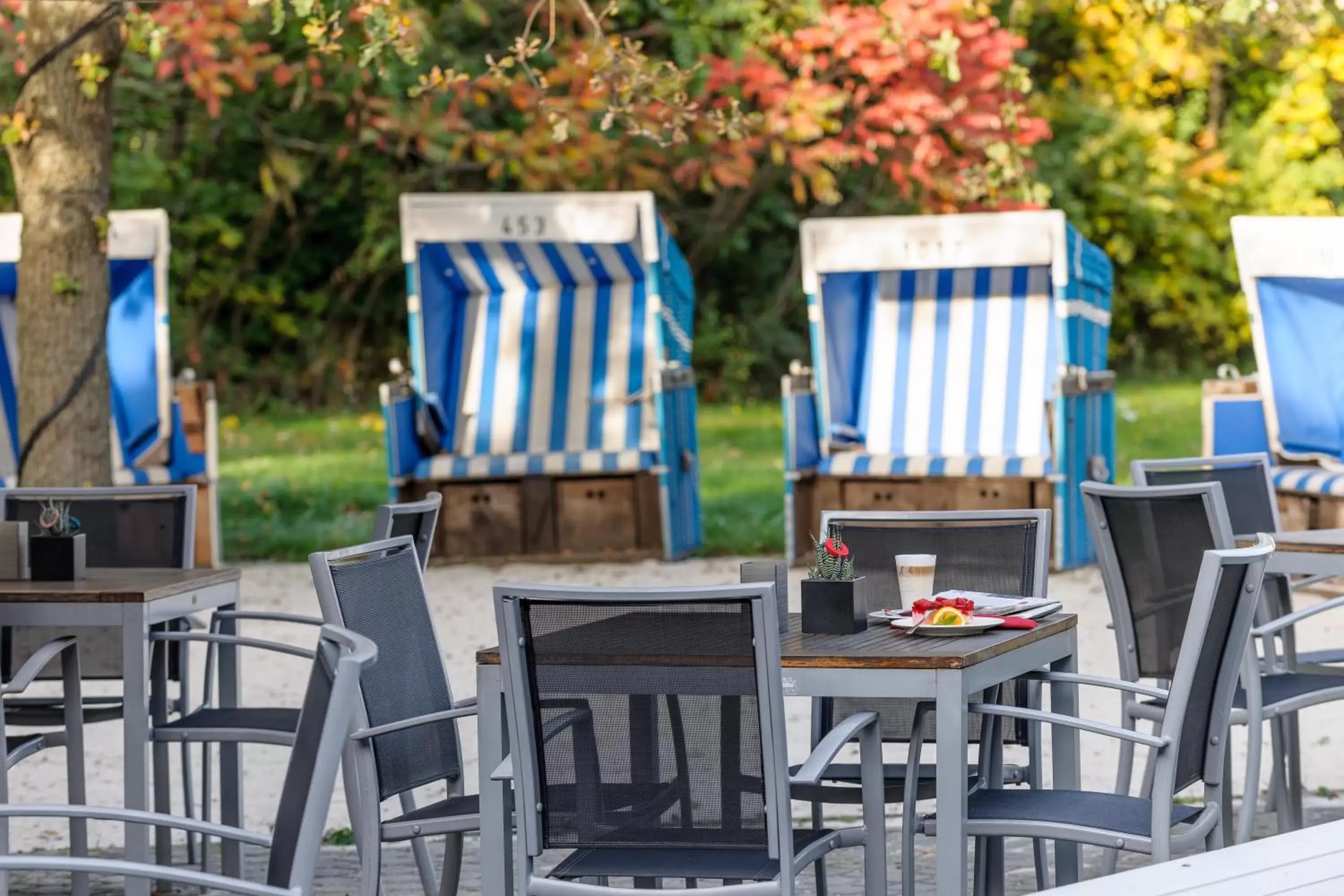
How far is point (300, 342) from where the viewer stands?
2084cm

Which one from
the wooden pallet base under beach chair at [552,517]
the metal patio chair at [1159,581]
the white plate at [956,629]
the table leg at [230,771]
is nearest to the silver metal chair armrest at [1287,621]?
the metal patio chair at [1159,581]

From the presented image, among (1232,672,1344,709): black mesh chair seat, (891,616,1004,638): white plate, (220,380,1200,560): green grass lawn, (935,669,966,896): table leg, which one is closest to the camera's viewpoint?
(935,669,966,896): table leg

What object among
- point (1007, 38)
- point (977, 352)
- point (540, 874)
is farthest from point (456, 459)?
point (540, 874)

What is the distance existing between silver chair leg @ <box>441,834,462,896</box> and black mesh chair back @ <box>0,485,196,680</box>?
1.61m

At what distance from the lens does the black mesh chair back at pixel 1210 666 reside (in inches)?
133

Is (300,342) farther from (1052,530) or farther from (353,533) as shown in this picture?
(1052,530)

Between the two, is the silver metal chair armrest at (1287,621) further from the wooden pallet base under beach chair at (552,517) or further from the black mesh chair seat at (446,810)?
the wooden pallet base under beach chair at (552,517)

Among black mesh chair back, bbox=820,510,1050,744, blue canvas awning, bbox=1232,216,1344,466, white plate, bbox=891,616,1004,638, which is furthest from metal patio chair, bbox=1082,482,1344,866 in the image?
blue canvas awning, bbox=1232,216,1344,466

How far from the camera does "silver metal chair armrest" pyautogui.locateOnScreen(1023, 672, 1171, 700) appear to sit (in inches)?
144

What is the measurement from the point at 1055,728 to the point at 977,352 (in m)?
7.29

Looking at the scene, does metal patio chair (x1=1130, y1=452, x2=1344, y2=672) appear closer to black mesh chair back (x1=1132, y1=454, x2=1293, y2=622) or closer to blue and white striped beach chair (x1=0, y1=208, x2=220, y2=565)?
black mesh chair back (x1=1132, y1=454, x2=1293, y2=622)

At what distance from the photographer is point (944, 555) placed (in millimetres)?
4363

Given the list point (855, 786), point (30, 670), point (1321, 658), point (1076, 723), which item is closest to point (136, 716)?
point (30, 670)

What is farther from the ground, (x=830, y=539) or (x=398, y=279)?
(x=398, y=279)
